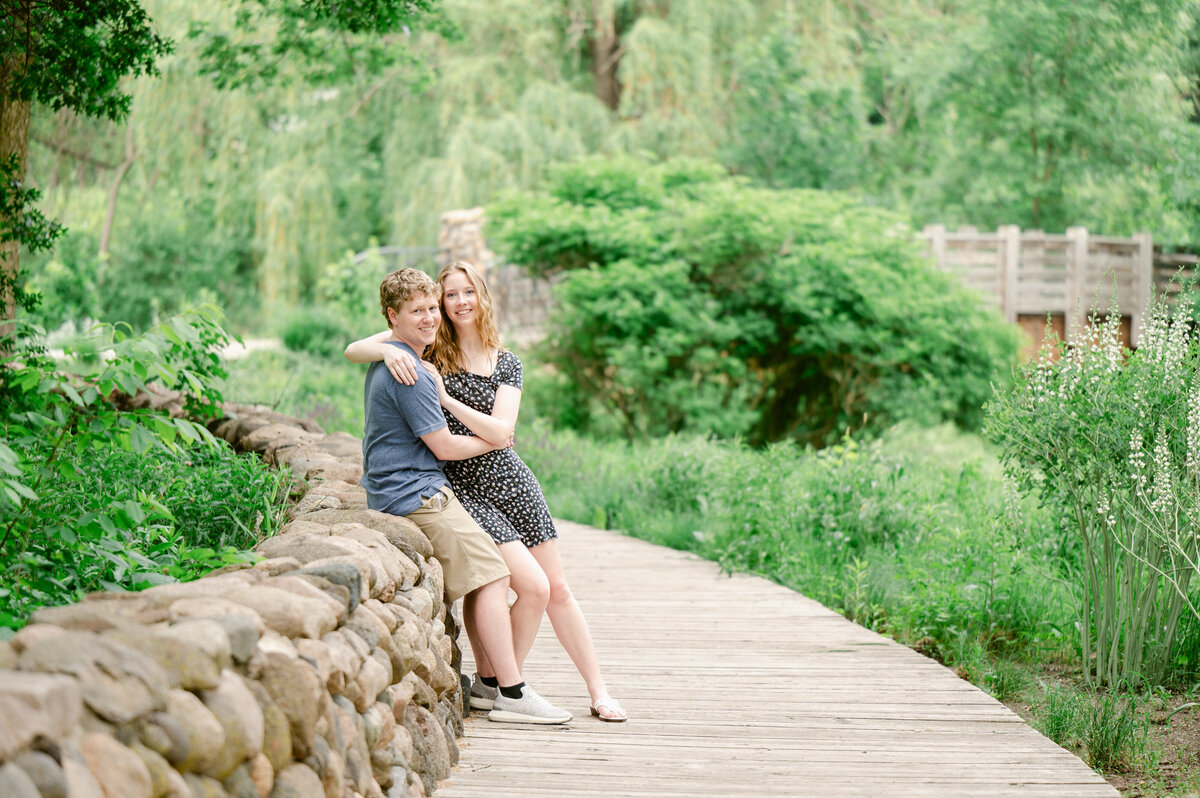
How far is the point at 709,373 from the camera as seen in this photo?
461 inches

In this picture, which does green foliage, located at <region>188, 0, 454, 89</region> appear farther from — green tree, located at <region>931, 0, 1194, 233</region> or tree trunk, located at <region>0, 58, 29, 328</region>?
green tree, located at <region>931, 0, 1194, 233</region>

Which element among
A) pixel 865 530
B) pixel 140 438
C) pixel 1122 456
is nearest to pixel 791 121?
pixel 865 530

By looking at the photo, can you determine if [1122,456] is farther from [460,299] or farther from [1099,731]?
[460,299]

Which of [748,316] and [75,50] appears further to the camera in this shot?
[748,316]

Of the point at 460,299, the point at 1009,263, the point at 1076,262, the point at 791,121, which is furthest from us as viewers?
the point at 791,121

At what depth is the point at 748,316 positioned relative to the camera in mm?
11477

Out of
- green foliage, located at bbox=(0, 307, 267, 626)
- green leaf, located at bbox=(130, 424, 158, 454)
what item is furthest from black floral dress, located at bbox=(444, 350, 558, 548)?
green leaf, located at bbox=(130, 424, 158, 454)

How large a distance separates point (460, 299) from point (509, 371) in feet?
1.03

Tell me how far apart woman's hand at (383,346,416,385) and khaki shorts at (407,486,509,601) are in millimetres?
414

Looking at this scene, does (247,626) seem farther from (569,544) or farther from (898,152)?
(898,152)

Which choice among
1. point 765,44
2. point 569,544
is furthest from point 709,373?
point 765,44

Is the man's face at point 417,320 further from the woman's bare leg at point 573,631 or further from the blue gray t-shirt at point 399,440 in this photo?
the woman's bare leg at point 573,631

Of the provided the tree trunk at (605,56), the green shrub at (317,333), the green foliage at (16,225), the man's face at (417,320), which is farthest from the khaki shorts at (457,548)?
the tree trunk at (605,56)

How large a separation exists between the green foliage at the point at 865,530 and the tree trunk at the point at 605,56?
37.4 feet
